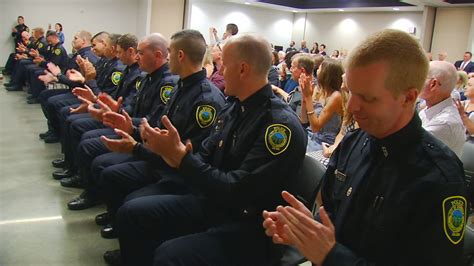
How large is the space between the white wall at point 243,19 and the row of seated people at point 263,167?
12.2 metres

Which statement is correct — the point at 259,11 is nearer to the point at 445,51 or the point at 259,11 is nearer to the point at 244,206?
the point at 445,51

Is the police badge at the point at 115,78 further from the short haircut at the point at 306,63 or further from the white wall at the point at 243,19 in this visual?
the white wall at the point at 243,19

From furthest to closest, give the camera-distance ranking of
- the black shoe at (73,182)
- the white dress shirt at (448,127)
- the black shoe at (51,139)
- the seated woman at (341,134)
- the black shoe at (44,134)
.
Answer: the black shoe at (44,134)
the black shoe at (51,139)
the black shoe at (73,182)
the seated woman at (341,134)
the white dress shirt at (448,127)

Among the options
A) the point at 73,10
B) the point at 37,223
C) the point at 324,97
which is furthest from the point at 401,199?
the point at 73,10

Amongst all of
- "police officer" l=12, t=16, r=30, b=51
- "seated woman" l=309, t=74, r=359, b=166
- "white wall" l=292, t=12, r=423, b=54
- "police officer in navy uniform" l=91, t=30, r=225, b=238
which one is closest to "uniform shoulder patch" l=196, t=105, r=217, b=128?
"police officer in navy uniform" l=91, t=30, r=225, b=238

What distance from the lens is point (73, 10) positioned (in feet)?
47.2

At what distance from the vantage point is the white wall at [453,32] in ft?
46.6

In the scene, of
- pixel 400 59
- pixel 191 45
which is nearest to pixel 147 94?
pixel 191 45

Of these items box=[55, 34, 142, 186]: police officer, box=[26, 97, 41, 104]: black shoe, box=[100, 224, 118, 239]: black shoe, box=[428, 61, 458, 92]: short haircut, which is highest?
box=[428, 61, 458, 92]: short haircut

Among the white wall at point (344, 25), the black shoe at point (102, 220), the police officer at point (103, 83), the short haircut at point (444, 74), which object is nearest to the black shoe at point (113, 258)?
the black shoe at point (102, 220)

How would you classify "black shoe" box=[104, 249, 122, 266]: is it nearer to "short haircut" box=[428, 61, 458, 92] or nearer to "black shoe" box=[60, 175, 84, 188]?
"black shoe" box=[60, 175, 84, 188]

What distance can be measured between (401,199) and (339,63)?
250 centimetres

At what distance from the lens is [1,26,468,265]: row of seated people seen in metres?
1.16

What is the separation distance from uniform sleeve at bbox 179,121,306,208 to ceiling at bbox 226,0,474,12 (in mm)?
13869
